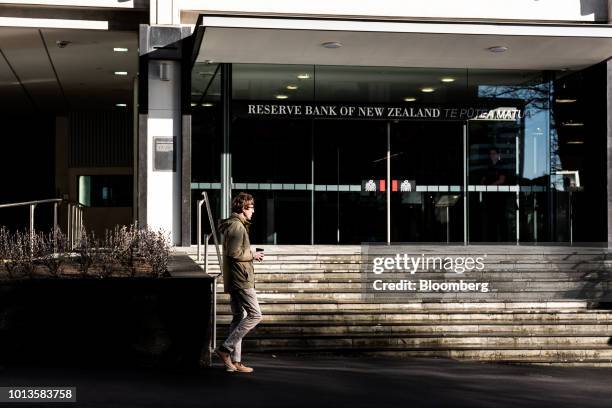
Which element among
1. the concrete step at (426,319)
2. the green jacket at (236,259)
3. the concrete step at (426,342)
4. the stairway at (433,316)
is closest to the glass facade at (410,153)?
the stairway at (433,316)

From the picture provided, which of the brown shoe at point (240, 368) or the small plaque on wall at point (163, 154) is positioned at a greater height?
the small plaque on wall at point (163, 154)

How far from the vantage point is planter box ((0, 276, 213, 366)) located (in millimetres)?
9305

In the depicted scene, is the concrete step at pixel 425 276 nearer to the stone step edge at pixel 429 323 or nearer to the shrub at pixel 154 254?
the stone step edge at pixel 429 323

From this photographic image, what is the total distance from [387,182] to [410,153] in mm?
761

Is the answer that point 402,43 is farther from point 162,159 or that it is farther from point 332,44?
point 162,159

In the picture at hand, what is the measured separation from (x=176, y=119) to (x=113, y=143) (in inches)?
447

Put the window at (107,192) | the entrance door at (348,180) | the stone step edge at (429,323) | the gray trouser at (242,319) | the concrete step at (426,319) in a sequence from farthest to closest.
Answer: the window at (107,192) → the entrance door at (348,180) → the concrete step at (426,319) → the stone step edge at (429,323) → the gray trouser at (242,319)

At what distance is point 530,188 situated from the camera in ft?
62.7

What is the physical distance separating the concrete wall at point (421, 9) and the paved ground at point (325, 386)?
8.29m

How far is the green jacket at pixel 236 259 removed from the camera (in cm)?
912

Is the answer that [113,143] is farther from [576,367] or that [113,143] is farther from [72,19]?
[576,367]

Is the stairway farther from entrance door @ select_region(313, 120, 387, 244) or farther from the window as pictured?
the window

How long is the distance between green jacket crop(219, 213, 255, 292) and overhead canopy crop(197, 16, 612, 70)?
6033 mm

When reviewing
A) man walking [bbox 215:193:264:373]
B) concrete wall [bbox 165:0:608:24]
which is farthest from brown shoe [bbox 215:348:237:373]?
concrete wall [bbox 165:0:608:24]
